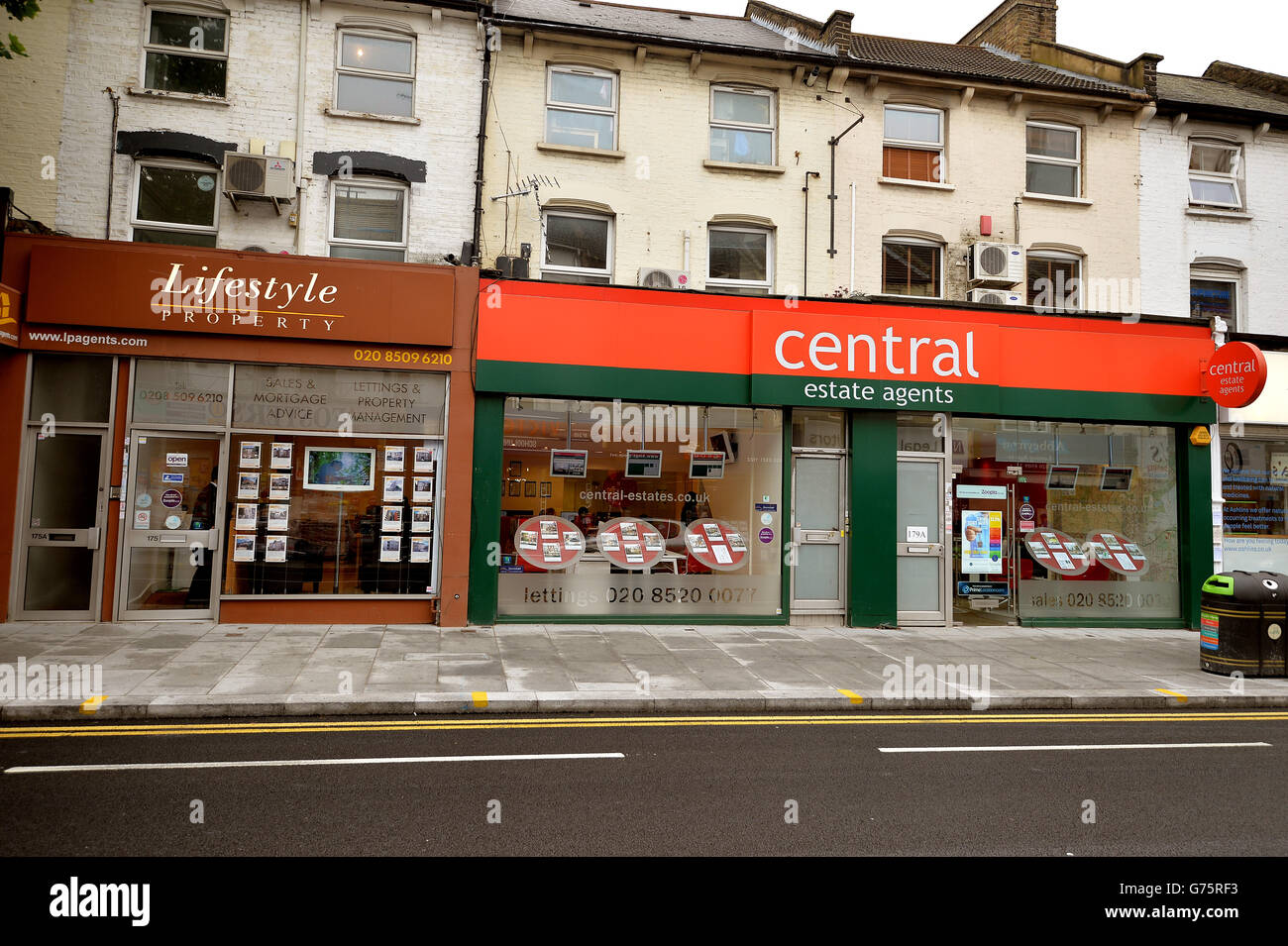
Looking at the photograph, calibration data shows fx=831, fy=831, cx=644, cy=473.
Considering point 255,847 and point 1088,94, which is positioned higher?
point 1088,94

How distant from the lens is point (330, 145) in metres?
12.7

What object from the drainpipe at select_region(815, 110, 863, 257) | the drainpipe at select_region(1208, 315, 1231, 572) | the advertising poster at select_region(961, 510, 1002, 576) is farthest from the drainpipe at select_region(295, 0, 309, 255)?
the drainpipe at select_region(1208, 315, 1231, 572)

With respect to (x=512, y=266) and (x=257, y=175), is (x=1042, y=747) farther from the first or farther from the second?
(x=257, y=175)

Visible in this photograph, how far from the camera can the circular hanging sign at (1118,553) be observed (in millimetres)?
14211

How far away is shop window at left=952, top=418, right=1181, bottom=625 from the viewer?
13.8 metres

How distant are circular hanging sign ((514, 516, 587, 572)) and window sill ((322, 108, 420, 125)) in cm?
646

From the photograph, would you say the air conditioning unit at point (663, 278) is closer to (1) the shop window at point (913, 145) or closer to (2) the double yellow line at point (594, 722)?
(1) the shop window at point (913, 145)

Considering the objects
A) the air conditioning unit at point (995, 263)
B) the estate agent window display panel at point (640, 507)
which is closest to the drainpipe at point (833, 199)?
the air conditioning unit at point (995, 263)

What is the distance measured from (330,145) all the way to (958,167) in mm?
10543

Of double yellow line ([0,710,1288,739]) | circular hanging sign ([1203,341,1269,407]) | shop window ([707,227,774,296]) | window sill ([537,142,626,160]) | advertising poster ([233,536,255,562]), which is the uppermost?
window sill ([537,142,626,160])

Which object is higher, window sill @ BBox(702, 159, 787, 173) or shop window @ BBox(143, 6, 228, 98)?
shop window @ BBox(143, 6, 228, 98)

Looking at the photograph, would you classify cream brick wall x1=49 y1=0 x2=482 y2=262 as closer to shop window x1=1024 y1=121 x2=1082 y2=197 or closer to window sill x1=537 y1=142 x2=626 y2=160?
window sill x1=537 y1=142 x2=626 y2=160
